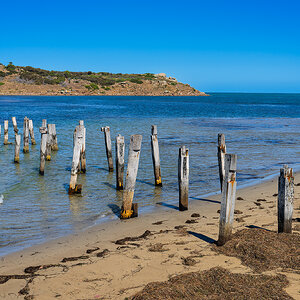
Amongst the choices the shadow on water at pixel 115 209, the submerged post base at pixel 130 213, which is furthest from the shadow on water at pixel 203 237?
the shadow on water at pixel 115 209

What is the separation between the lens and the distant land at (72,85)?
12455cm

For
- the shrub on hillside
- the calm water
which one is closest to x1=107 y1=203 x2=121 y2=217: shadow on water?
the calm water

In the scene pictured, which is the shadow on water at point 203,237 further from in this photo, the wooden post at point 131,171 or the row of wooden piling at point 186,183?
the wooden post at point 131,171

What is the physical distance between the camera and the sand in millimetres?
6039

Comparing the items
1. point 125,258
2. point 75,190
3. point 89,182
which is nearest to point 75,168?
point 75,190

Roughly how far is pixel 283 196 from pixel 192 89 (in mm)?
170038

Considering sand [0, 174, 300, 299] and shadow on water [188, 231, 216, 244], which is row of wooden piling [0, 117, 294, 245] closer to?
shadow on water [188, 231, 216, 244]

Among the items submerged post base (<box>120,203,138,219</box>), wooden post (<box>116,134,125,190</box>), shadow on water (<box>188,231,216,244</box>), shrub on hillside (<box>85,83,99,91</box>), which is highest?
shrub on hillside (<box>85,83,99,91</box>)

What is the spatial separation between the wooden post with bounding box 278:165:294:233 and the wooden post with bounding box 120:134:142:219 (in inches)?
145

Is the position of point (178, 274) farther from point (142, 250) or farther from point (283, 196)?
point (283, 196)

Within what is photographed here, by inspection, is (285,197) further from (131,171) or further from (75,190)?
(75,190)

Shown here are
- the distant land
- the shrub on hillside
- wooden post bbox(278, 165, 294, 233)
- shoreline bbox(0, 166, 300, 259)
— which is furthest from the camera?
the shrub on hillside

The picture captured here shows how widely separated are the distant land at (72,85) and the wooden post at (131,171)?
11814 centimetres

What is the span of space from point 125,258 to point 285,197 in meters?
3.28
